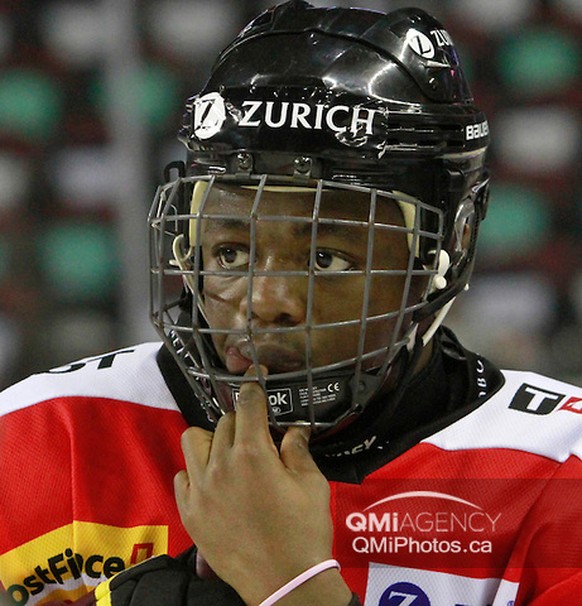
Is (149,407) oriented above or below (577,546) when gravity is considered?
above

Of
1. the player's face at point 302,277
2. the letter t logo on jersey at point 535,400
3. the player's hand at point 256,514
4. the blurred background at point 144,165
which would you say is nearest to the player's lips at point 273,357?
the player's face at point 302,277

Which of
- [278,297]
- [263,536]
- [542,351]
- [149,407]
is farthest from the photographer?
[542,351]

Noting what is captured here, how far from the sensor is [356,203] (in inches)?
53.9

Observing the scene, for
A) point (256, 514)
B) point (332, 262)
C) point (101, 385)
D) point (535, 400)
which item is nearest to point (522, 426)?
point (535, 400)

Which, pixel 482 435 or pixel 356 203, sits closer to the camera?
pixel 356 203

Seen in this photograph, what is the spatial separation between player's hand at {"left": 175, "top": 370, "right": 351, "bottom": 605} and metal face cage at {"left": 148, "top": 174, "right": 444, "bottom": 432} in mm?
111

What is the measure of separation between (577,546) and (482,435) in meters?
0.21

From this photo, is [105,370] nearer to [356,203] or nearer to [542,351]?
[356,203]

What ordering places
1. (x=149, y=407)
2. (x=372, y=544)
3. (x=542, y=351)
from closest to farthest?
(x=372, y=544), (x=149, y=407), (x=542, y=351)

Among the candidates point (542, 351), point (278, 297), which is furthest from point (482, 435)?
point (542, 351)

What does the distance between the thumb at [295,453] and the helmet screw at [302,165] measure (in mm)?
323

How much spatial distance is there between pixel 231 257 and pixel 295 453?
0.29 meters

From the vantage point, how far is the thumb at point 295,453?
1.28 meters

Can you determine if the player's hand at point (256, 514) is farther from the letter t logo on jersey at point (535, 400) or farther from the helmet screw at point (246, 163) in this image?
the letter t logo on jersey at point (535, 400)
